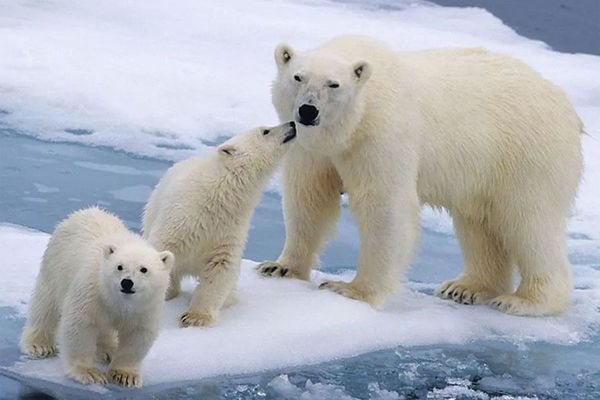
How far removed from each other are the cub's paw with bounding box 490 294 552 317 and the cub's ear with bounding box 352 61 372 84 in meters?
1.38

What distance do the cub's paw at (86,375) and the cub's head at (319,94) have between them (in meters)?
1.43

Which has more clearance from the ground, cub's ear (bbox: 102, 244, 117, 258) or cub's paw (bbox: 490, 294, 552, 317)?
cub's ear (bbox: 102, 244, 117, 258)

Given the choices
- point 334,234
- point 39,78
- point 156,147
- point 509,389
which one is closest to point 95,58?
point 39,78

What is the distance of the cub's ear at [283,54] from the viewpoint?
5.51m

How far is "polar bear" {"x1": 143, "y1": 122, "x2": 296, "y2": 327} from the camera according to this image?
201 inches

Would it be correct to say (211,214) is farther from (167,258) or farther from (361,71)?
(361,71)

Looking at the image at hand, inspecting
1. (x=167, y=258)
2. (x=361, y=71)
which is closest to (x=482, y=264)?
(x=361, y=71)

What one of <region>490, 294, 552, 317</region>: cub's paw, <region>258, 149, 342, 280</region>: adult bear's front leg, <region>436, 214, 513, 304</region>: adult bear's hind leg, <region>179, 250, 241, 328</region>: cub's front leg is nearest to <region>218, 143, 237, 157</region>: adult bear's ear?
<region>179, 250, 241, 328</region>: cub's front leg

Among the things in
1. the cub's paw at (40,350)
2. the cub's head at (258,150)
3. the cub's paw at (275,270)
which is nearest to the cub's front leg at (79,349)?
the cub's paw at (40,350)

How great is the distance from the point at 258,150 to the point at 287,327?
0.74 m

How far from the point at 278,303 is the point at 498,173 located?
4.36 feet

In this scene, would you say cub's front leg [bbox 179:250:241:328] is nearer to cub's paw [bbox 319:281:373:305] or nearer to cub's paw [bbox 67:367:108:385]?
cub's paw [bbox 67:367:108:385]

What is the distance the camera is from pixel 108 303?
4480 millimetres

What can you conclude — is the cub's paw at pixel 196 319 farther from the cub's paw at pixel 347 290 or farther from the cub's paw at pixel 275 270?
the cub's paw at pixel 275 270
